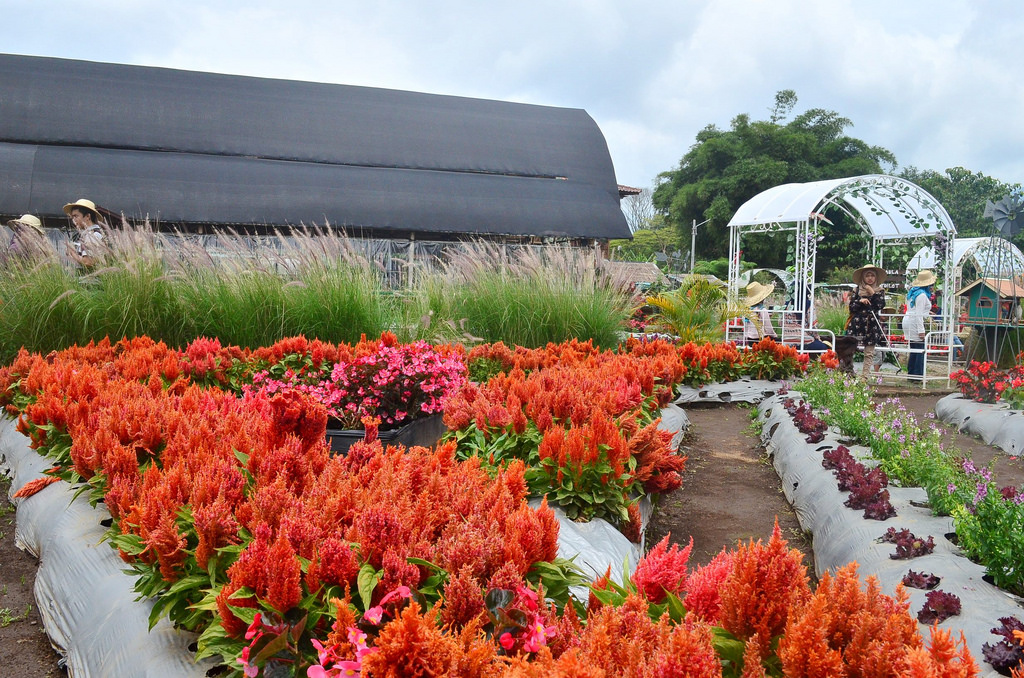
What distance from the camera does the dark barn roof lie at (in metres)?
14.9

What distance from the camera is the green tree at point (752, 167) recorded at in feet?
105

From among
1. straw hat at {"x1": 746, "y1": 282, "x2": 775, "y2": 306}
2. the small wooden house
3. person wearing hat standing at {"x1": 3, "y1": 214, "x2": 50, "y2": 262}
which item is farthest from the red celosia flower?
the small wooden house

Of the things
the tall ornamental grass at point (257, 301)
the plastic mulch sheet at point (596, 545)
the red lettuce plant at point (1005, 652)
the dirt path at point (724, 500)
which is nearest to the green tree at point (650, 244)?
the tall ornamental grass at point (257, 301)

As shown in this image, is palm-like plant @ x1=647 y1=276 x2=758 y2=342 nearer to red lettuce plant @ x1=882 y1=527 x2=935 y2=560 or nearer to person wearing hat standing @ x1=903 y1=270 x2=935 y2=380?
person wearing hat standing @ x1=903 y1=270 x2=935 y2=380

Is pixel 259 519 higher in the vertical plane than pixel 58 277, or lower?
lower

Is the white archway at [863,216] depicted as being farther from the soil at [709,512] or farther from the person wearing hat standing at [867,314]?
the soil at [709,512]

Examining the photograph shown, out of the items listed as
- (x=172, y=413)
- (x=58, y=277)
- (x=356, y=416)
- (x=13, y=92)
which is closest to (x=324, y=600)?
(x=172, y=413)

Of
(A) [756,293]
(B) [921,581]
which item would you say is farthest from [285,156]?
(B) [921,581]

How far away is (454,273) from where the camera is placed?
7902mm

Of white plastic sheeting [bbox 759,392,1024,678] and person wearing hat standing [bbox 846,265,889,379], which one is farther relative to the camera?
person wearing hat standing [bbox 846,265,889,379]

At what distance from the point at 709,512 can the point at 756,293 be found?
9.49 meters

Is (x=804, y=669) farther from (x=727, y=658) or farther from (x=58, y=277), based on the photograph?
(x=58, y=277)

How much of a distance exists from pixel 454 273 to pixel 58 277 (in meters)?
3.64

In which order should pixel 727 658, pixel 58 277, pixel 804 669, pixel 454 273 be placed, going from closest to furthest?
pixel 804 669 → pixel 727 658 → pixel 58 277 → pixel 454 273
